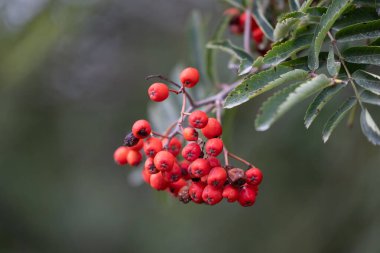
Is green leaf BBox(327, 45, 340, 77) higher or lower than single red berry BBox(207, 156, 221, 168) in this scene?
higher

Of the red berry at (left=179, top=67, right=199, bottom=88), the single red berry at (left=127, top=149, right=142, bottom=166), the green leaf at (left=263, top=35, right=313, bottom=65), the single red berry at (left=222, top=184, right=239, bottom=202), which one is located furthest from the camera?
the single red berry at (left=127, top=149, right=142, bottom=166)

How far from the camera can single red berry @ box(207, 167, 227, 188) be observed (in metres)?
1.56

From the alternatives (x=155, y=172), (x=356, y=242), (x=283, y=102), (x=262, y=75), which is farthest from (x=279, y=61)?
(x=356, y=242)

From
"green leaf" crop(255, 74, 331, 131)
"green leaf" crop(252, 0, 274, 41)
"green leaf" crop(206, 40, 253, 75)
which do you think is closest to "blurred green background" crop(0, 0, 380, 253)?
"green leaf" crop(252, 0, 274, 41)

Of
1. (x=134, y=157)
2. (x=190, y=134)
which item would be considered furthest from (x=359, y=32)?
(x=134, y=157)

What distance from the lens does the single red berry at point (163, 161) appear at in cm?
158

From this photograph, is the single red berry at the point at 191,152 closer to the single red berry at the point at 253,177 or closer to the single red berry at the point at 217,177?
the single red berry at the point at 217,177

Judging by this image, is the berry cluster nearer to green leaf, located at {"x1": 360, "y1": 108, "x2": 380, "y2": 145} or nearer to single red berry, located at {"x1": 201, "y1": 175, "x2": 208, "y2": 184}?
single red berry, located at {"x1": 201, "y1": 175, "x2": 208, "y2": 184}

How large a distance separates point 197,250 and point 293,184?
1.40 meters

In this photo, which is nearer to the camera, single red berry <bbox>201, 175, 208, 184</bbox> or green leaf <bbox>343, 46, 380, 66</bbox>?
green leaf <bbox>343, 46, 380, 66</bbox>

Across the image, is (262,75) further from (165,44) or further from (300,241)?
(165,44)

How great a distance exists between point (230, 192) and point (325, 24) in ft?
1.88

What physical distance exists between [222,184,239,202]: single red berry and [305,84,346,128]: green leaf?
1.09 feet

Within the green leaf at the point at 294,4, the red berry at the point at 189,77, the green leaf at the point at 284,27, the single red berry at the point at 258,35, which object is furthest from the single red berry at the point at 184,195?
the single red berry at the point at 258,35
